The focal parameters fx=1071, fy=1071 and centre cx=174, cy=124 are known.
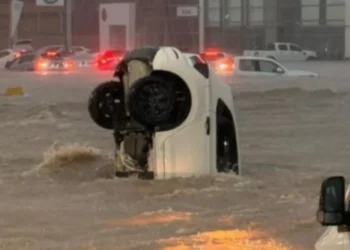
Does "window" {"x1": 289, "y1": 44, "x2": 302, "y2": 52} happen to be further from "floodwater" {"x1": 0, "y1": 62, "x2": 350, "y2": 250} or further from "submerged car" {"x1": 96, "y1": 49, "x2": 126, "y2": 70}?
"floodwater" {"x1": 0, "y1": 62, "x2": 350, "y2": 250}

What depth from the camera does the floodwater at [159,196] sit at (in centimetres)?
866

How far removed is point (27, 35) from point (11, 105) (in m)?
55.0

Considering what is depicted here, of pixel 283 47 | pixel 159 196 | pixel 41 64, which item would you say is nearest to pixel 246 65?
pixel 41 64

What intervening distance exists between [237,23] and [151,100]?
6096cm

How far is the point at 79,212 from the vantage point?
10.0 meters

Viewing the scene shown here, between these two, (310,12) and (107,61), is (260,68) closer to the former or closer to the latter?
(107,61)

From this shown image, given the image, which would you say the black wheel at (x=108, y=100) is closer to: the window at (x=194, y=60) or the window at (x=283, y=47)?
the window at (x=194, y=60)

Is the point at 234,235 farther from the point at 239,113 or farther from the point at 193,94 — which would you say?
the point at 239,113

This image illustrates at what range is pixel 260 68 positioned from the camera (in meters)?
39.3

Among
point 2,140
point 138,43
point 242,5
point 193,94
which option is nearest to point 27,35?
point 138,43

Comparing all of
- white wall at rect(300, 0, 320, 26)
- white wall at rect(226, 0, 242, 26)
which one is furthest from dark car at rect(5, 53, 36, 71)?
white wall at rect(300, 0, 320, 26)

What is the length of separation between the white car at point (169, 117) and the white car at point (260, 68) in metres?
27.4

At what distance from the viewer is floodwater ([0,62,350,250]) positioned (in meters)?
8.66

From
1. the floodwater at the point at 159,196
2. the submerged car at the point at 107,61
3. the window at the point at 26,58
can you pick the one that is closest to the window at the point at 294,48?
the submerged car at the point at 107,61
